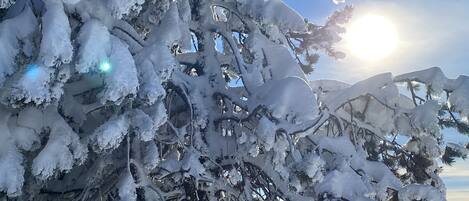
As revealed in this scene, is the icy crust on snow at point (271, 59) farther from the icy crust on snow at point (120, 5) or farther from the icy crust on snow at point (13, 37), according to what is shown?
the icy crust on snow at point (13, 37)

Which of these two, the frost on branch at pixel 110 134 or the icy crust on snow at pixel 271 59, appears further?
the icy crust on snow at pixel 271 59

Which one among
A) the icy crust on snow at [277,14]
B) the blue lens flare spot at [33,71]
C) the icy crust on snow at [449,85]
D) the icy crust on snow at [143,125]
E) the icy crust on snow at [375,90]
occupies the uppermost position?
the blue lens flare spot at [33,71]

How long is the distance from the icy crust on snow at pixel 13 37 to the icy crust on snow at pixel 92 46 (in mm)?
557

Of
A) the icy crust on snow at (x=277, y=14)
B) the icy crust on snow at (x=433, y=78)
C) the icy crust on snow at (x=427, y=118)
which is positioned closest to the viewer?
the icy crust on snow at (x=277, y=14)

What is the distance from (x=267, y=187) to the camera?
7016 millimetres

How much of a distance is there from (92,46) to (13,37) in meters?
0.77

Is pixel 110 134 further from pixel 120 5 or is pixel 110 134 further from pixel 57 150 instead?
pixel 120 5

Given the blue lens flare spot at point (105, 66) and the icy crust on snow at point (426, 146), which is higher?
the blue lens flare spot at point (105, 66)

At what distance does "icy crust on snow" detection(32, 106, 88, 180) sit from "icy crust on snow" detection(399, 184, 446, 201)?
4.33 metres

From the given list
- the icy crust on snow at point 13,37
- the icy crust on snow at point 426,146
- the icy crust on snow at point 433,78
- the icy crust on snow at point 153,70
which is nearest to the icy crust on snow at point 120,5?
the icy crust on snow at point 153,70

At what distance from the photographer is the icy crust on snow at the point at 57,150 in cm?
470

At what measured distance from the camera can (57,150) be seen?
4805mm

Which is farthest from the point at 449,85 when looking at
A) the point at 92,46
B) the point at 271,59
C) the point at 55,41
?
the point at 55,41

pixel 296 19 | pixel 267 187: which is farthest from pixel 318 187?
pixel 296 19
